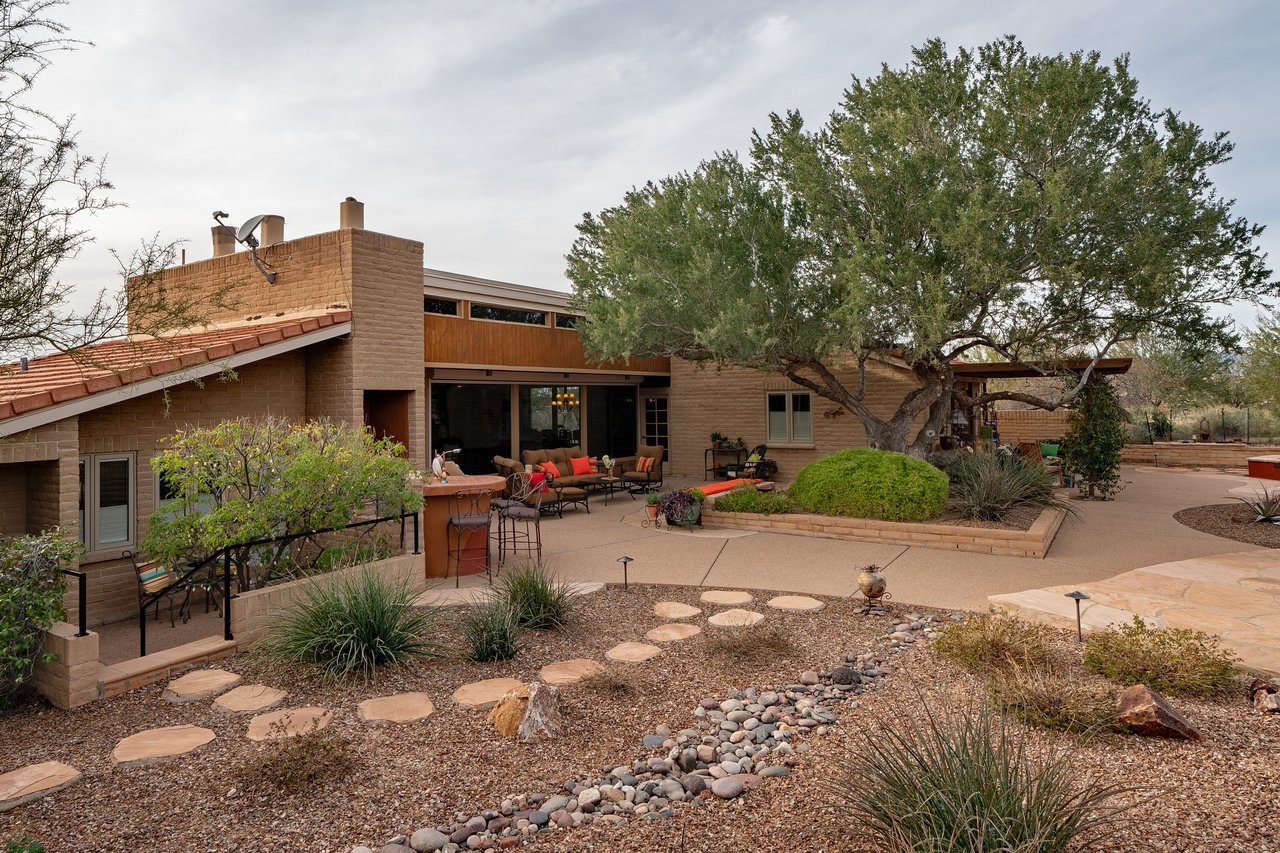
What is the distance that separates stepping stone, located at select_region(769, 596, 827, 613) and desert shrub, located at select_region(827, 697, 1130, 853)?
3837 millimetres

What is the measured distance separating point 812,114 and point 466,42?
669 cm

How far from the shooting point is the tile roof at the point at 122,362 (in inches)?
231

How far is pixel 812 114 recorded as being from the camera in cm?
1347

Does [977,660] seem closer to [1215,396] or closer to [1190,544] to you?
[1190,544]

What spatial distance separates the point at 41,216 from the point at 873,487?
10240 mm

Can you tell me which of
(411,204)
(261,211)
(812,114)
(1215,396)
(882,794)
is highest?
(812,114)

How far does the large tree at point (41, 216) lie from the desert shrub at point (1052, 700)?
5826 millimetres

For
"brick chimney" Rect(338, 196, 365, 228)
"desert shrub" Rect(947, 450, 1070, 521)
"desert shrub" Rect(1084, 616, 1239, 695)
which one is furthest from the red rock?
"brick chimney" Rect(338, 196, 365, 228)

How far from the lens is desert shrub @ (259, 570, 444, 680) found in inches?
207

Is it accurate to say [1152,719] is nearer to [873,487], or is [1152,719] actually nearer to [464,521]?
[464,521]

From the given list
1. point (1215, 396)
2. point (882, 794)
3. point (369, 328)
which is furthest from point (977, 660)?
point (1215, 396)

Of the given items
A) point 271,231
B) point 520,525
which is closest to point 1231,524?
point 520,525

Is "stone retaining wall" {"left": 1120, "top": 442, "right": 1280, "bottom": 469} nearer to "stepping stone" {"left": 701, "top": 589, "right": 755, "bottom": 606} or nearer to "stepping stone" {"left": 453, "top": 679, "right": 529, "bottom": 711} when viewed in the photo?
"stepping stone" {"left": 701, "top": 589, "right": 755, "bottom": 606}

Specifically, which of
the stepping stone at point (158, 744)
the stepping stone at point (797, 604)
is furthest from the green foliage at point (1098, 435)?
the stepping stone at point (158, 744)
